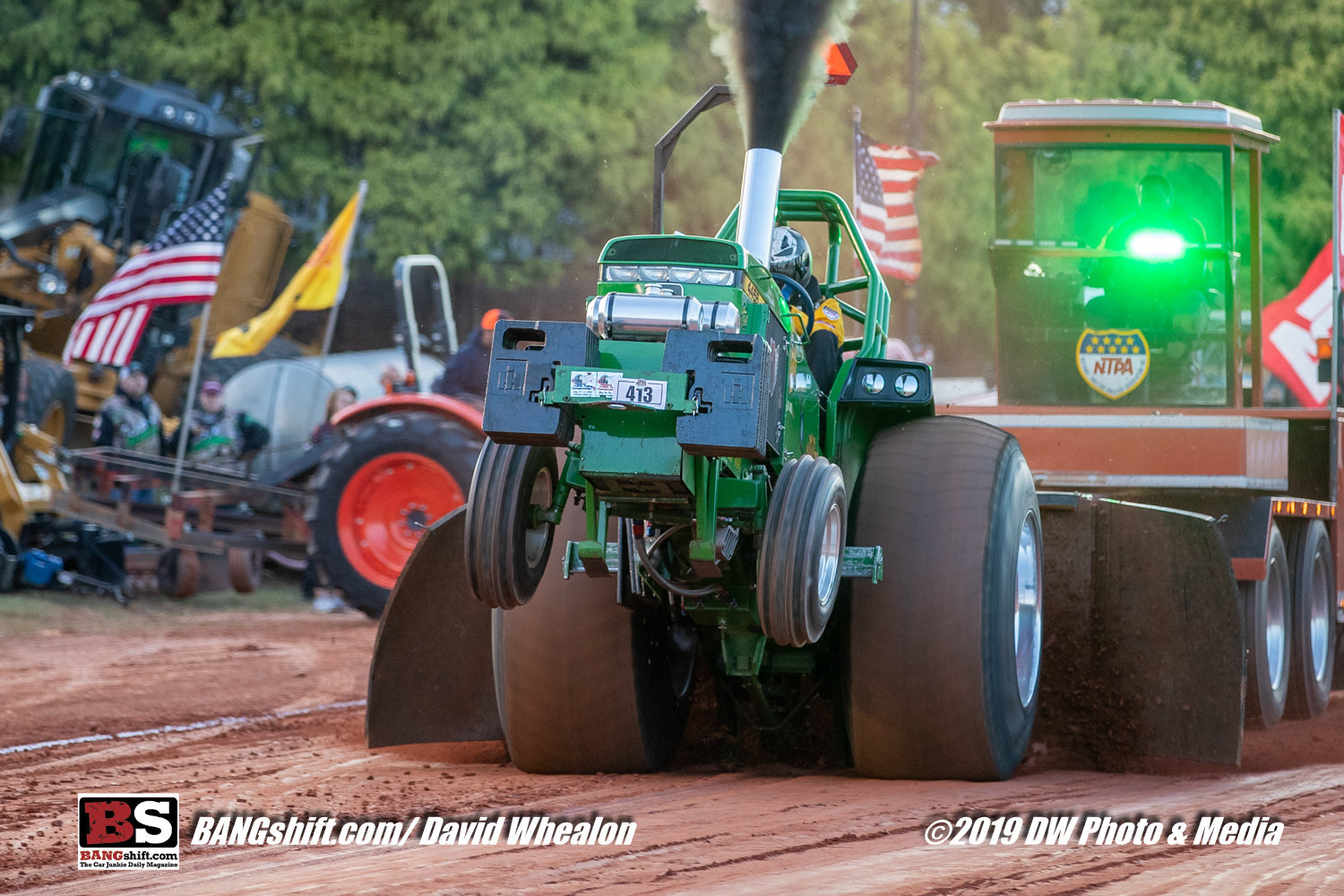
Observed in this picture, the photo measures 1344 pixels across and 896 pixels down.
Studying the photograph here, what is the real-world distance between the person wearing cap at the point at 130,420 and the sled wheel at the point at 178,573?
986 millimetres

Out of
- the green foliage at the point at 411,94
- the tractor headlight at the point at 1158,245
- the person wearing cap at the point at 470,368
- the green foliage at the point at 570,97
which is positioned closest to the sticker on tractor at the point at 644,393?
the tractor headlight at the point at 1158,245

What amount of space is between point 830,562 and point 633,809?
0.96 meters

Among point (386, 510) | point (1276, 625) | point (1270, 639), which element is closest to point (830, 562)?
point (1270, 639)

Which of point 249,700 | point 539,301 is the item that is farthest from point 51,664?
point 539,301

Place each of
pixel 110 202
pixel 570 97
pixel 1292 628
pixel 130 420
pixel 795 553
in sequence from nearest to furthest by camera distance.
A: pixel 795 553
pixel 1292 628
pixel 130 420
pixel 110 202
pixel 570 97

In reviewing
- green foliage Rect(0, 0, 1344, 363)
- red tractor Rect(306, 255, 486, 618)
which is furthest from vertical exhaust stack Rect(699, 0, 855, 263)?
green foliage Rect(0, 0, 1344, 363)

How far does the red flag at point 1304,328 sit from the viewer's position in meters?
15.5

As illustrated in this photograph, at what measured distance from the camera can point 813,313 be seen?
599cm

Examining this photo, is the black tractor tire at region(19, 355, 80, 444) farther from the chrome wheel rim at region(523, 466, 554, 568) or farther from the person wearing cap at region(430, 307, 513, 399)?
the chrome wheel rim at region(523, 466, 554, 568)

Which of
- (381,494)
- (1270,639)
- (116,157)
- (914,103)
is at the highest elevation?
(914,103)

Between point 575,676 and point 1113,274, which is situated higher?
point 1113,274

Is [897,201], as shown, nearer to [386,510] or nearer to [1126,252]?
[1126,252]

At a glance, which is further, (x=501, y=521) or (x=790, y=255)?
(x=790, y=255)

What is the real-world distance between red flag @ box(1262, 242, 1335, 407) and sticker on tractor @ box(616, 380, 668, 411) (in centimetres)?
1213
